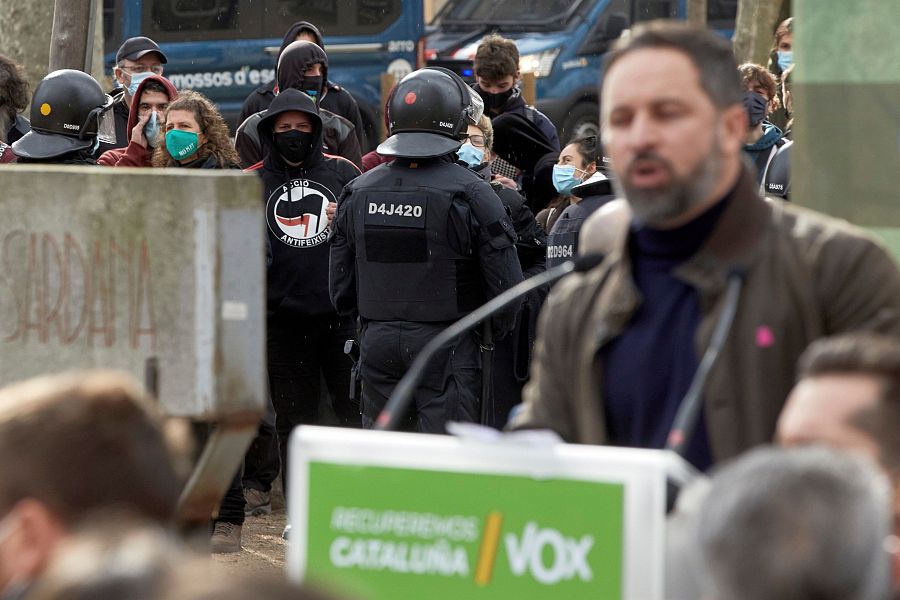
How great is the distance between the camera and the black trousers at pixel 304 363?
8.06 metres

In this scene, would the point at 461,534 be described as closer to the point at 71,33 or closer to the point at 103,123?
the point at 103,123

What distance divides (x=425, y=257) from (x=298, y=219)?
3.18ft

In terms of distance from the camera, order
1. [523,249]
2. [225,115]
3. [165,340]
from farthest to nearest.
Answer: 1. [225,115]
2. [523,249]
3. [165,340]

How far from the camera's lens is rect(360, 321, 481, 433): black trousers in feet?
23.6

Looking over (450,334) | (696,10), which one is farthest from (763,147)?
(696,10)

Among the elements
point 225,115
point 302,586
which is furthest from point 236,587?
point 225,115

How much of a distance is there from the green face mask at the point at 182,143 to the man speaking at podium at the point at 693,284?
482 cm

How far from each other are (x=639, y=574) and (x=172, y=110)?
574 centimetres

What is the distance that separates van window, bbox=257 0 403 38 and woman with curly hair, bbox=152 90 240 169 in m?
9.01

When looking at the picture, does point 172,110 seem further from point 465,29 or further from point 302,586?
point 465,29

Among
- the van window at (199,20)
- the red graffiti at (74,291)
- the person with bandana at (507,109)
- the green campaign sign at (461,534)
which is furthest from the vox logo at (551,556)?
the van window at (199,20)

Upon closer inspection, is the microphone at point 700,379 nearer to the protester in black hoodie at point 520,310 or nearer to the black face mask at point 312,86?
the protester in black hoodie at point 520,310

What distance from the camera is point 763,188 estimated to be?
→ 7602mm

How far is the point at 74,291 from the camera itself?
4.35 m
